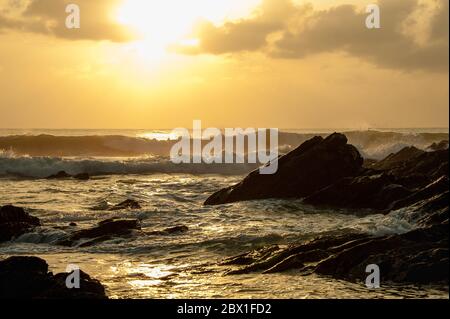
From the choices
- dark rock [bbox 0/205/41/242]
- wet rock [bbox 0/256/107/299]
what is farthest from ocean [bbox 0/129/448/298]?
wet rock [bbox 0/256/107/299]

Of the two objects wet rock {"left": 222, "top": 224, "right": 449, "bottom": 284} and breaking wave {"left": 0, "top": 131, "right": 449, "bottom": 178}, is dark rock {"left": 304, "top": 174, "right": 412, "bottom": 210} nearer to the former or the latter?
wet rock {"left": 222, "top": 224, "right": 449, "bottom": 284}

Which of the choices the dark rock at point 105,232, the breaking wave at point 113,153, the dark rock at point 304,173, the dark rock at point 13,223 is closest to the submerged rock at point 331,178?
the dark rock at point 304,173

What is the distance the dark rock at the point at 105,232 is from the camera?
16.7 meters

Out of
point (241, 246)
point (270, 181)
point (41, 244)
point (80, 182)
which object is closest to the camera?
point (241, 246)

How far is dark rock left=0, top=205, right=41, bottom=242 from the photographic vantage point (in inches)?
677

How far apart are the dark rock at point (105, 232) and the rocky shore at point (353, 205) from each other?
5.07 m

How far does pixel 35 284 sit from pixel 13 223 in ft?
27.6

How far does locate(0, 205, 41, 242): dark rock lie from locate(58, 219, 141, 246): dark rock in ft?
5.33

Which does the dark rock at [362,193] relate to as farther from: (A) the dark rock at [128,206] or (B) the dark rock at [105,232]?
(B) the dark rock at [105,232]

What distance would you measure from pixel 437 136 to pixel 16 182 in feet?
211

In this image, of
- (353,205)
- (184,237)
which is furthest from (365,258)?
(353,205)

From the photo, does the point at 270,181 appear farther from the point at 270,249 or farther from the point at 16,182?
the point at 16,182
